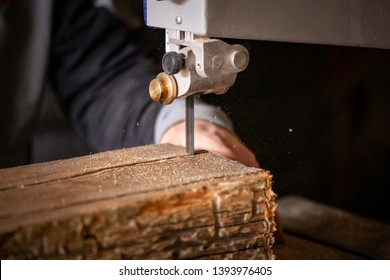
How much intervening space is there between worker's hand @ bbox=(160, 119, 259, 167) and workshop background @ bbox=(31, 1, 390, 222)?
0.11 ft

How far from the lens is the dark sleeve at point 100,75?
137 centimetres

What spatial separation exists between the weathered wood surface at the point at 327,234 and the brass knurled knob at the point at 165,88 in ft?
1.22

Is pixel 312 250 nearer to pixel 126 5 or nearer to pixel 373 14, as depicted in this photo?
pixel 373 14

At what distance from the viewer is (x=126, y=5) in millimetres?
1984

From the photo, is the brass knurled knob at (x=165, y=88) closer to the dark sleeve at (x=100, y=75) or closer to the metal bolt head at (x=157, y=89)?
the metal bolt head at (x=157, y=89)

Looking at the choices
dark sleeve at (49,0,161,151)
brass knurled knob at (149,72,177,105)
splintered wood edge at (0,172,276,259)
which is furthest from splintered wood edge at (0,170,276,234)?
dark sleeve at (49,0,161,151)

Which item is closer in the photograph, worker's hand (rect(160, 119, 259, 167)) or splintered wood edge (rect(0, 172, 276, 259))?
splintered wood edge (rect(0, 172, 276, 259))

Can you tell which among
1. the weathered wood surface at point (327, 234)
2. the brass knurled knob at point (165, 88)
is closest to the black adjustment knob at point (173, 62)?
the brass knurled knob at point (165, 88)

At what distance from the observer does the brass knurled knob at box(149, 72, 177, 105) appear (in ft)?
2.87

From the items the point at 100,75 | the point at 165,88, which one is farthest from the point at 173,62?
the point at 100,75

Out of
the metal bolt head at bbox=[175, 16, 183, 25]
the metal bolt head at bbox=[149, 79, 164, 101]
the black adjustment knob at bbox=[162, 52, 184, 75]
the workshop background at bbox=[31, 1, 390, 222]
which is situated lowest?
the workshop background at bbox=[31, 1, 390, 222]

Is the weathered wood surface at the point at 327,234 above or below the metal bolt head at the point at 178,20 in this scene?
below

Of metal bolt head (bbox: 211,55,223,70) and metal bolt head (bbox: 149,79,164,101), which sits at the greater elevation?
metal bolt head (bbox: 211,55,223,70)

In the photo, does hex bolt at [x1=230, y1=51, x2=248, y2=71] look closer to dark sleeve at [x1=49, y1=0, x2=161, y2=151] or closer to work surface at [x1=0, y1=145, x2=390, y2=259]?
work surface at [x1=0, y1=145, x2=390, y2=259]
